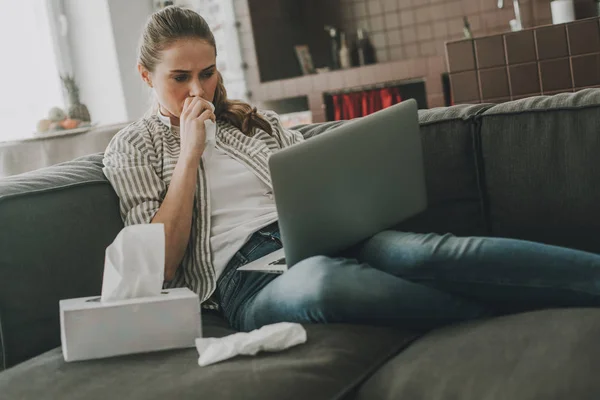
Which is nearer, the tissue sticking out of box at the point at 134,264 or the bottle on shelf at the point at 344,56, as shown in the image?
the tissue sticking out of box at the point at 134,264

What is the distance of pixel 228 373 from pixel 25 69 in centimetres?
404

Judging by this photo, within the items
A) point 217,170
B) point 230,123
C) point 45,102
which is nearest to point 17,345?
point 217,170

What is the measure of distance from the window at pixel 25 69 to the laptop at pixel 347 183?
11.8ft

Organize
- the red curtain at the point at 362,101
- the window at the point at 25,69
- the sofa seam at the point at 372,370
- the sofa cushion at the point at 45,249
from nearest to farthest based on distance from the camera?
the sofa seam at the point at 372,370
the sofa cushion at the point at 45,249
the window at the point at 25,69
the red curtain at the point at 362,101

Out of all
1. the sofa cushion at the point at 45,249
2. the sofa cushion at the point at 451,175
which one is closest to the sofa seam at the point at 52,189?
the sofa cushion at the point at 45,249

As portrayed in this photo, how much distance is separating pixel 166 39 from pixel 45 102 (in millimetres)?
3163

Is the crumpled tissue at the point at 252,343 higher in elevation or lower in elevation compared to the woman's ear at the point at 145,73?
lower

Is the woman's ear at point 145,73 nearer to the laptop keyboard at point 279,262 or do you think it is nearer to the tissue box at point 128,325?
the laptop keyboard at point 279,262

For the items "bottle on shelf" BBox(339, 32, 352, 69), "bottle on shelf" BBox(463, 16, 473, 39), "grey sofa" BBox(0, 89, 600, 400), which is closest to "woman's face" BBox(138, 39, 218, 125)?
"grey sofa" BBox(0, 89, 600, 400)

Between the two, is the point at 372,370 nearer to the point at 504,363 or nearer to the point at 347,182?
the point at 504,363

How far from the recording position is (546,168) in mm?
1830

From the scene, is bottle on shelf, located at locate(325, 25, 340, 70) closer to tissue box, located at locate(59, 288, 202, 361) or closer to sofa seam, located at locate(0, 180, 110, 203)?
sofa seam, located at locate(0, 180, 110, 203)

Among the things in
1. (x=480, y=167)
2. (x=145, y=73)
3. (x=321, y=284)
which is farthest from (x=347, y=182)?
(x=145, y=73)

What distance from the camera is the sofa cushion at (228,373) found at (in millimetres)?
1273
